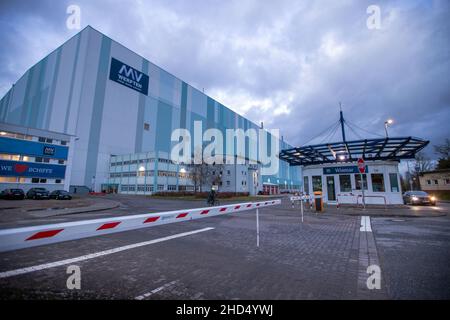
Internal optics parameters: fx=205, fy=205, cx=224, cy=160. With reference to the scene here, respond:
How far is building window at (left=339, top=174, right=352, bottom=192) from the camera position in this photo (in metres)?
19.2

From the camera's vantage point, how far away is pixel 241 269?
3963 mm

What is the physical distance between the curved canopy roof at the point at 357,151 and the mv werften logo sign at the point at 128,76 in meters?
49.5

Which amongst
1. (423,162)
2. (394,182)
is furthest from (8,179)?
(423,162)

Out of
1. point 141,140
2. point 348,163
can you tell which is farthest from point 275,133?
point 348,163

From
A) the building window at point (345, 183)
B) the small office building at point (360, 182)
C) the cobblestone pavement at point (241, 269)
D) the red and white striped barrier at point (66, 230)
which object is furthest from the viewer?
the building window at point (345, 183)

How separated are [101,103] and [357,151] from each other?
52903mm

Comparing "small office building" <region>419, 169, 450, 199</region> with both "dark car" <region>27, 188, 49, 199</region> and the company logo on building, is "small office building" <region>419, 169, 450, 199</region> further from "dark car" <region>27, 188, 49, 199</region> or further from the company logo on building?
the company logo on building

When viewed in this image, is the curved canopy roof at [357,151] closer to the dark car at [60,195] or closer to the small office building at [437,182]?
the small office building at [437,182]

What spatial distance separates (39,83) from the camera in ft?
203

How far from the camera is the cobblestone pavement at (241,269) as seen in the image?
2.98m

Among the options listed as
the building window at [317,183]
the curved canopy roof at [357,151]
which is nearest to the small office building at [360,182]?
the building window at [317,183]

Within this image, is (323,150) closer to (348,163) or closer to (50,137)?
(348,163)

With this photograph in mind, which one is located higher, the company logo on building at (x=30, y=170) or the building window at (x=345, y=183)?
the company logo on building at (x=30, y=170)

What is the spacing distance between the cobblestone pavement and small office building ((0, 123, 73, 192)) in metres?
35.4
